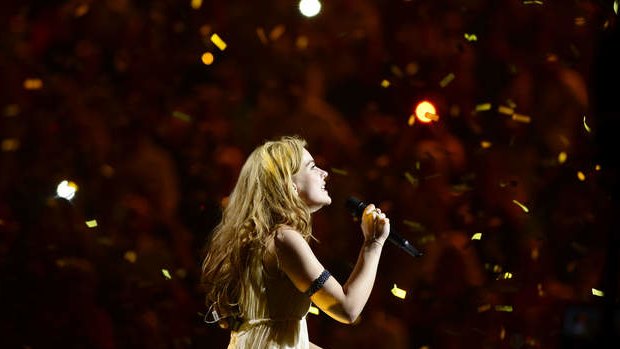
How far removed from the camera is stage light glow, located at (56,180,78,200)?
3.50 m

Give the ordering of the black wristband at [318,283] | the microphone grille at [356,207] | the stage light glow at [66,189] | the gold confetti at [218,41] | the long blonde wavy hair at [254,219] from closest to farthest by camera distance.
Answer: the black wristband at [318,283], the long blonde wavy hair at [254,219], the microphone grille at [356,207], the stage light glow at [66,189], the gold confetti at [218,41]

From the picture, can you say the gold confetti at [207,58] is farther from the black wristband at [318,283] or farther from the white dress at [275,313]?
the black wristband at [318,283]

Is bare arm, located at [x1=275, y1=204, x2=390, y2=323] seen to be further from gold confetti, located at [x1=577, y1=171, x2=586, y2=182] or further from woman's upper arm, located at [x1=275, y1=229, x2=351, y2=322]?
gold confetti, located at [x1=577, y1=171, x2=586, y2=182]

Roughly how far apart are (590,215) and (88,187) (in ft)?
7.96

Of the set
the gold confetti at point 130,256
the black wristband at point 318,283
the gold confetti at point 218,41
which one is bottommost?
the gold confetti at point 130,256

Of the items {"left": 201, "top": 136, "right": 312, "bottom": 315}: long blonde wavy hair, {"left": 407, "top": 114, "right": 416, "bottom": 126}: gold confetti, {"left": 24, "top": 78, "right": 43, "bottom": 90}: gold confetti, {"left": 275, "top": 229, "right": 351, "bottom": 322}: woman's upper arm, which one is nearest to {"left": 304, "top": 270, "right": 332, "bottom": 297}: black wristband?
{"left": 275, "top": 229, "right": 351, "bottom": 322}: woman's upper arm

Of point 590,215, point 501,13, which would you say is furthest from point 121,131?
point 590,215

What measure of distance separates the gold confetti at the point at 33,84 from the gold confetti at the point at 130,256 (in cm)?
92

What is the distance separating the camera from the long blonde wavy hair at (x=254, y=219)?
6.71ft

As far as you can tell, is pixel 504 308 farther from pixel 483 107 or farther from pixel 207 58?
pixel 207 58

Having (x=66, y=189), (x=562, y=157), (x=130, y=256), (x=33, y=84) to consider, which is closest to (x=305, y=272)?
(x=130, y=256)

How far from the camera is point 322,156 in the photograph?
11.6 feet

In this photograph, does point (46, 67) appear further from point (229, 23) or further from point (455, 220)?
point (455, 220)

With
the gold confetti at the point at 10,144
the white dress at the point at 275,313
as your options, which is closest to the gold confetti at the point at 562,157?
the white dress at the point at 275,313
